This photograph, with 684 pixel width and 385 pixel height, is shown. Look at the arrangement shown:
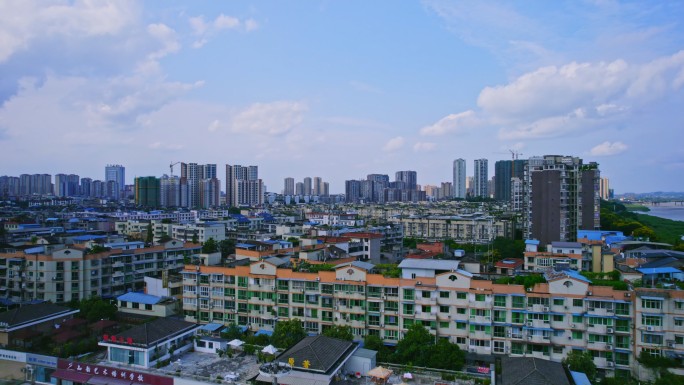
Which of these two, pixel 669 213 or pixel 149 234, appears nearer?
pixel 149 234

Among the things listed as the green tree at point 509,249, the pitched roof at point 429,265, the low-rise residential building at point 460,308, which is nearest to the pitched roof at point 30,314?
the low-rise residential building at point 460,308

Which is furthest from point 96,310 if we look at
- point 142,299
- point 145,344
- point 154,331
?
point 145,344

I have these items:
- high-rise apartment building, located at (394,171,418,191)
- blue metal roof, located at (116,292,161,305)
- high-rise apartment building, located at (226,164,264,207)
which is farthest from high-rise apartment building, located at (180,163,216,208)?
blue metal roof, located at (116,292,161,305)

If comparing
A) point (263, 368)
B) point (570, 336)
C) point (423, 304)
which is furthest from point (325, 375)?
point (570, 336)

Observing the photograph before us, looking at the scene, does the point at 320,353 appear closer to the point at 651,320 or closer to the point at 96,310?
the point at 651,320

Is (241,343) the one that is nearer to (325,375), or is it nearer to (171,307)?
(325,375)
